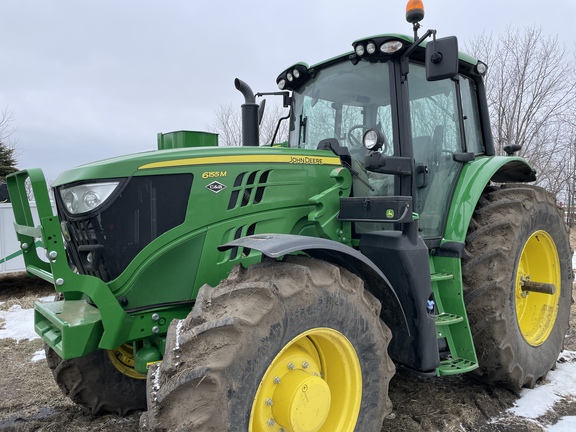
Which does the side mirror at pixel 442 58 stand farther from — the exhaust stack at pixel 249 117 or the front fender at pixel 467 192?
the exhaust stack at pixel 249 117

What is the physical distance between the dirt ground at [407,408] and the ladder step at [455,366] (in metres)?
0.36

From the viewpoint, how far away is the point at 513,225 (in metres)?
3.51

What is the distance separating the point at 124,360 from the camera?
10.4 ft

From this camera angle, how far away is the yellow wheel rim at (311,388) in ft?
7.15

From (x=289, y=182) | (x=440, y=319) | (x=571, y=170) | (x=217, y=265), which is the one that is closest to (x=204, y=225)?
(x=217, y=265)

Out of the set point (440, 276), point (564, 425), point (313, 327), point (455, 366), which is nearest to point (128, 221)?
point (313, 327)

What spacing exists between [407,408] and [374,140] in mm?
1927

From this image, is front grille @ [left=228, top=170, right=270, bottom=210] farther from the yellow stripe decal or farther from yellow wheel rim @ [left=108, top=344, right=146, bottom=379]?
yellow wheel rim @ [left=108, top=344, right=146, bottom=379]

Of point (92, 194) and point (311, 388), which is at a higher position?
point (92, 194)

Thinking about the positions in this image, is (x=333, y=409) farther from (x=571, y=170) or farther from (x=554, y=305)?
(x=571, y=170)

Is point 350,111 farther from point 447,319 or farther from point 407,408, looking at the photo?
point 407,408

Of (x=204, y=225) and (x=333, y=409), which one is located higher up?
(x=204, y=225)

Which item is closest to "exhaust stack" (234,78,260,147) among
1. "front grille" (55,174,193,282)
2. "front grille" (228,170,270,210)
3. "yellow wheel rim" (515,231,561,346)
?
"front grille" (228,170,270,210)

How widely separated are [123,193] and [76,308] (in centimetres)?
74
